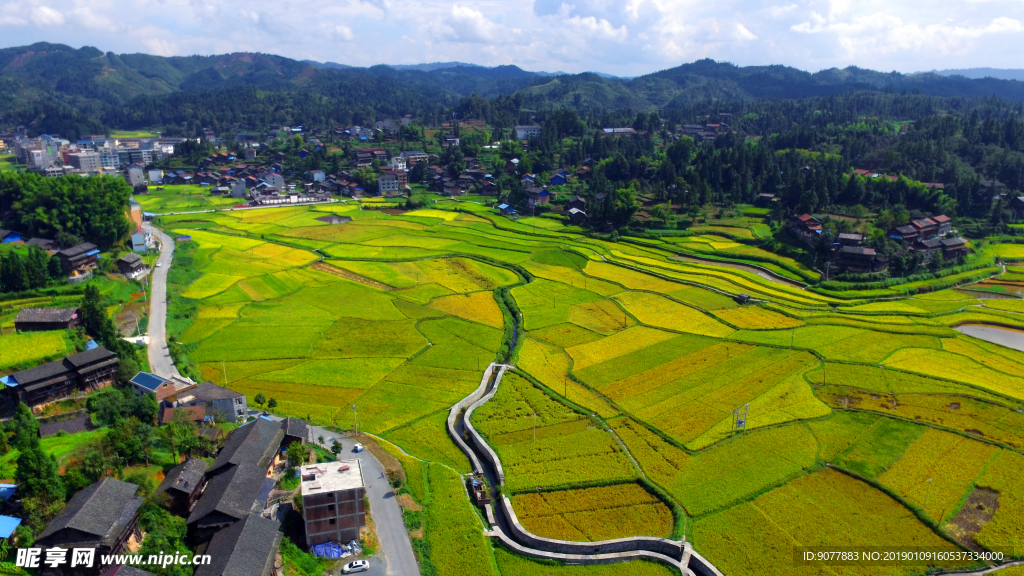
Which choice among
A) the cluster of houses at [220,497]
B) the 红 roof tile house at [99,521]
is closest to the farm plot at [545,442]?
the cluster of houses at [220,497]

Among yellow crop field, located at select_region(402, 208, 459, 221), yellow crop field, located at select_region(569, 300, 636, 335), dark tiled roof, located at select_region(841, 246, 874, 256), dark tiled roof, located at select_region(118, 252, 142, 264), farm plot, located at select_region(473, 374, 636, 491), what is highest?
dark tiled roof, located at select_region(841, 246, 874, 256)

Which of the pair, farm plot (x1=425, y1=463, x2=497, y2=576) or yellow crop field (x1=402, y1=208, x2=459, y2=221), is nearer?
farm plot (x1=425, y1=463, x2=497, y2=576)

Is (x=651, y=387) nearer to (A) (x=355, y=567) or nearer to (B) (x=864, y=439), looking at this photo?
(B) (x=864, y=439)

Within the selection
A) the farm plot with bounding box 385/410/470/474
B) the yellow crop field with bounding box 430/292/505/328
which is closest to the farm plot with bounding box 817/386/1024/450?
the farm plot with bounding box 385/410/470/474

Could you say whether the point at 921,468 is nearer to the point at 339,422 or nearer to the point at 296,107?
the point at 339,422

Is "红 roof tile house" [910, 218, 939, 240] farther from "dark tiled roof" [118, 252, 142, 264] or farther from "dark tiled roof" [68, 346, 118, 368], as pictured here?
"dark tiled roof" [118, 252, 142, 264]

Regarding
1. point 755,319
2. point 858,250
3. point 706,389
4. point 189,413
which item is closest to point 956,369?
point 755,319

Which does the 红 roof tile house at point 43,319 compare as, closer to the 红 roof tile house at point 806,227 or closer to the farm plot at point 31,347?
the farm plot at point 31,347
